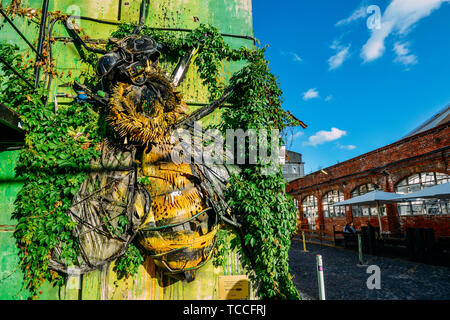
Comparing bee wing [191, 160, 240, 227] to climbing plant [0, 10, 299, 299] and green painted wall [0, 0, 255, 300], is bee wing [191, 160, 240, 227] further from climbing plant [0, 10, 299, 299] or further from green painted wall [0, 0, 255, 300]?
green painted wall [0, 0, 255, 300]

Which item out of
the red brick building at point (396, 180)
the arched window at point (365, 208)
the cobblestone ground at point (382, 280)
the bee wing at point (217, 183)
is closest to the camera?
the bee wing at point (217, 183)

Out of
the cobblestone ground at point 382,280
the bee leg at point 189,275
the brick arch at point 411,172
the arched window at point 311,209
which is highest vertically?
the brick arch at point 411,172

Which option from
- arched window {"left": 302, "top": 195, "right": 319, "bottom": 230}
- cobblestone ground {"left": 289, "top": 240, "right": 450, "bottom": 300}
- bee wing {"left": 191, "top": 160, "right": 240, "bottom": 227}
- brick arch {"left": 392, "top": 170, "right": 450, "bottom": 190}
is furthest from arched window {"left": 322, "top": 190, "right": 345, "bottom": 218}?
bee wing {"left": 191, "top": 160, "right": 240, "bottom": 227}

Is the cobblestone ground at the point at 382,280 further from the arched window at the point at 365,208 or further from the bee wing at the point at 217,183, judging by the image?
the arched window at the point at 365,208

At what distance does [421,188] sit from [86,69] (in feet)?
48.7

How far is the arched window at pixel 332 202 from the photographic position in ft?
56.1

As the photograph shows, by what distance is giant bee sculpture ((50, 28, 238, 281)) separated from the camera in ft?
13.2

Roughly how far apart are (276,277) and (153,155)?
3.18 meters

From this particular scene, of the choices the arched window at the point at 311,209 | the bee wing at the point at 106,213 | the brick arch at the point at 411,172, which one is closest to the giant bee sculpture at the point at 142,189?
the bee wing at the point at 106,213

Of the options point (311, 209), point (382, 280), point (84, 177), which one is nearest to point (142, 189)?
point (84, 177)

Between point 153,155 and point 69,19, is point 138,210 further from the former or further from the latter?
point 69,19

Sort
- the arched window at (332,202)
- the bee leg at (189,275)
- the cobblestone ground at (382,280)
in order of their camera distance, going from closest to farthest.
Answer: the bee leg at (189,275), the cobblestone ground at (382,280), the arched window at (332,202)

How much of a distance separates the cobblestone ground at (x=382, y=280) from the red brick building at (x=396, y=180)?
165 inches

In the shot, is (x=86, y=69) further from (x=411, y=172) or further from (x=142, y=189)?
(x=411, y=172)
